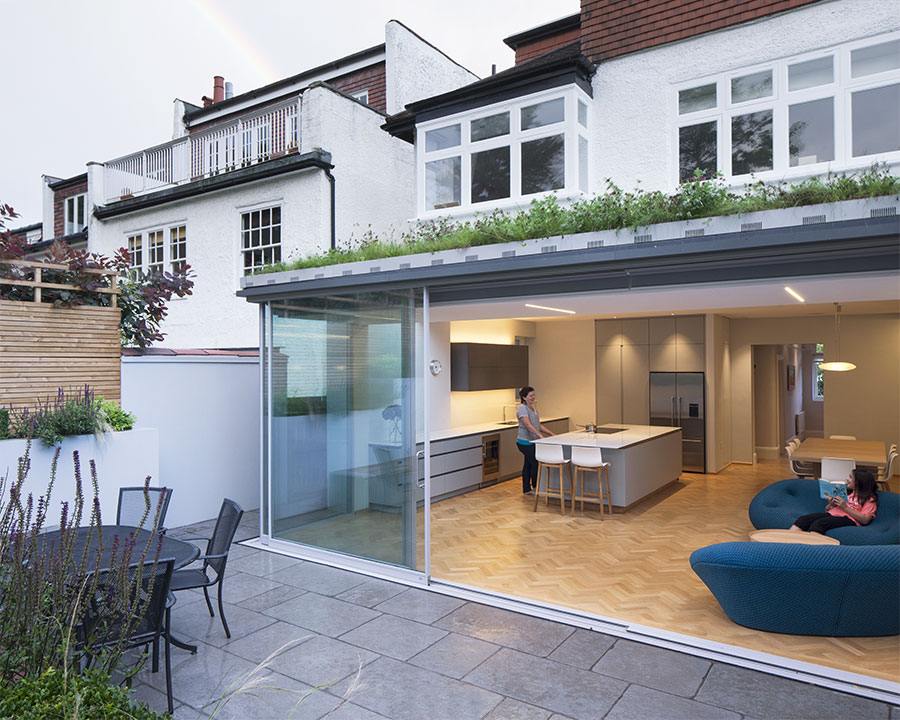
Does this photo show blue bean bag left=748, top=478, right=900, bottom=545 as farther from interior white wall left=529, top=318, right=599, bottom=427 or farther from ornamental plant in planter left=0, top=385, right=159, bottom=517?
ornamental plant in planter left=0, top=385, right=159, bottom=517

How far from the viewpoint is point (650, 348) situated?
11367mm

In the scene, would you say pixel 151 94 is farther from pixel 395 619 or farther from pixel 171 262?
pixel 395 619

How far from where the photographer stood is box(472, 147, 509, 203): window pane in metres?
8.99

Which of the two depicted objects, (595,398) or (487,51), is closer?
(595,398)

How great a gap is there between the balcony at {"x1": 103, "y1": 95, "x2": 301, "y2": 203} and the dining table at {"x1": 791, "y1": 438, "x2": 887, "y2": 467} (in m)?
8.73

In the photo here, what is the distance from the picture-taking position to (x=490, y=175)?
29.9ft

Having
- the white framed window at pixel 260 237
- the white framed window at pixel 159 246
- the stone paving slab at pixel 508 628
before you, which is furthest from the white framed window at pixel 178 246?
the stone paving slab at pixel 508 628

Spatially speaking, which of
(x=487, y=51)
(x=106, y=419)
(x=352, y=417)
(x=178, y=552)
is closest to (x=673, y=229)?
(x=352, y=417)

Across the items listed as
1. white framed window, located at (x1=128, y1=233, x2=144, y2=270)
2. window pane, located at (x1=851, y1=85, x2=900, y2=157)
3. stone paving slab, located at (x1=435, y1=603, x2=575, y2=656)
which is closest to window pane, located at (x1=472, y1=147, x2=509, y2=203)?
window pane, located at (x1=851, y1=85, x2=900, y2=157)

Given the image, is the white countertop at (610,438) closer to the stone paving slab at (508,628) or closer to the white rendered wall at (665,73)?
the white rendered wall at (665,73)

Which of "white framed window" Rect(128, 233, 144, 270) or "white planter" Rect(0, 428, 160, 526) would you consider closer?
"white planter" Rect(0, 428, 160, 526)

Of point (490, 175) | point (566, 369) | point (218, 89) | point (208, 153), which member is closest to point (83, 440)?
point (490, 175)

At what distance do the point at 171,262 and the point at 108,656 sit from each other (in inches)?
426

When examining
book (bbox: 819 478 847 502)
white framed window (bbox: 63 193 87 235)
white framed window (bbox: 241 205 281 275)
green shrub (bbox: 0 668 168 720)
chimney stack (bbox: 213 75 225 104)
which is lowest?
book (bbox: 819 478 847 502)
